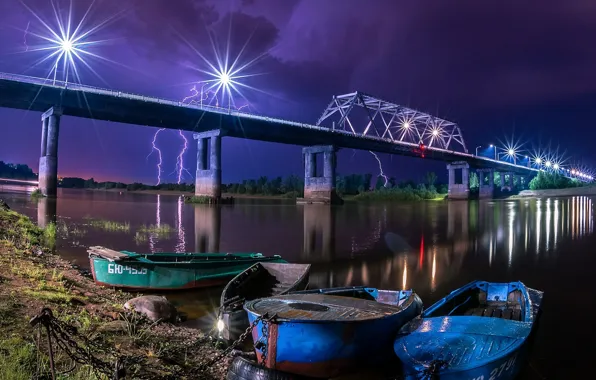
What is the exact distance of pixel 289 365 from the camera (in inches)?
281

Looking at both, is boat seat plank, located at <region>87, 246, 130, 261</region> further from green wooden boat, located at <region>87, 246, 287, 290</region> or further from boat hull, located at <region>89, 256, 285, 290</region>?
boat hull, located at <region>89, 256, 285, 290</region>

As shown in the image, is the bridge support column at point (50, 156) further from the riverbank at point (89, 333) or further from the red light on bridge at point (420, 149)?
the red light on bridge at point (420, 149)

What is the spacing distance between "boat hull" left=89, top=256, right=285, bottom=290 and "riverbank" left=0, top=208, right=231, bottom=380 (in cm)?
54

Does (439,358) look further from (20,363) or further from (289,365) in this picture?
(20,363)

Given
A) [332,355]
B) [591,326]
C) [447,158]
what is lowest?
[591,326]

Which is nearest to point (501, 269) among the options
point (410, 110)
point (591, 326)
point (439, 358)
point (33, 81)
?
point (591, 326)

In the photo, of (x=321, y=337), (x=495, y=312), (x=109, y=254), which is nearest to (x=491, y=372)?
(x=321, y=337)

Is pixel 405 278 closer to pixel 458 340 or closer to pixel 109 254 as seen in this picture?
pixel 458 340

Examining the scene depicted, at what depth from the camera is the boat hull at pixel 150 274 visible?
13883 mm

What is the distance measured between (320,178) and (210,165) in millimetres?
26651

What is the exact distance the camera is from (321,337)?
7016 mm

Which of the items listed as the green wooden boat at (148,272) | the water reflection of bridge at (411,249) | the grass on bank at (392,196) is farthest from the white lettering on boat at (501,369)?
the grass on bank at (392,196)

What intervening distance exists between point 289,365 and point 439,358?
256cm

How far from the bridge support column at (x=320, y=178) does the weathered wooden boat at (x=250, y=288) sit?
77097 mm
